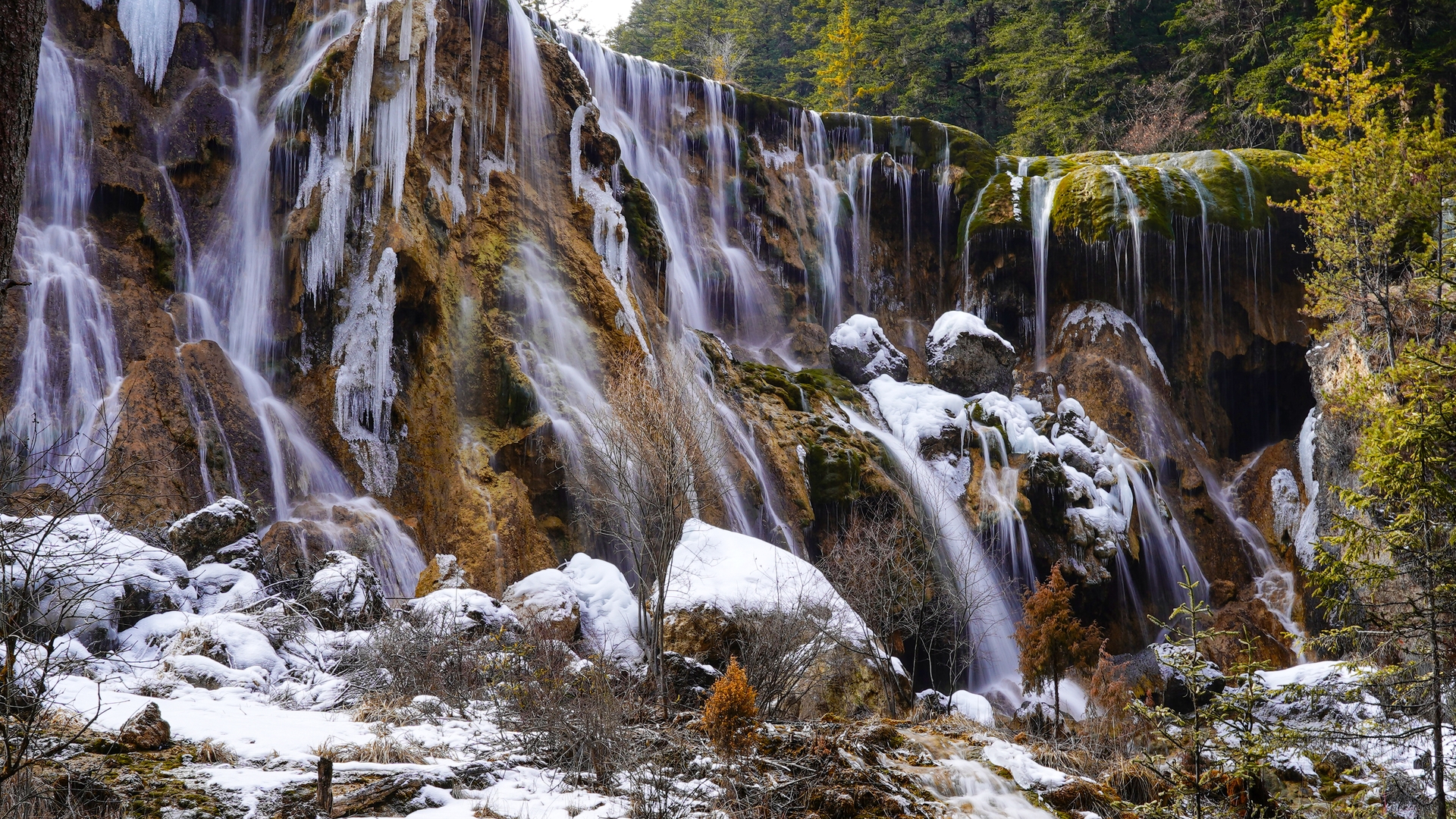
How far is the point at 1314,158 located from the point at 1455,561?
43.7ft

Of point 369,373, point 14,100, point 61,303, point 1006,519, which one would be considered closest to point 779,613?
point 14,100

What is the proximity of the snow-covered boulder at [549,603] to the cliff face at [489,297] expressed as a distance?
11.5ft

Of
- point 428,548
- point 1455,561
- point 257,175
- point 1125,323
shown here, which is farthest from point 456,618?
point 1125,323

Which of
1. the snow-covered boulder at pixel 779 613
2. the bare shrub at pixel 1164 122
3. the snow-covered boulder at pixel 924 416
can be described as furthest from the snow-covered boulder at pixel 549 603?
the bare shrub at pixel 1164 122

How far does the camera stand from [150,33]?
1888cm

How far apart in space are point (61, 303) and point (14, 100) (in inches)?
621

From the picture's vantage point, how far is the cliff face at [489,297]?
16.3m

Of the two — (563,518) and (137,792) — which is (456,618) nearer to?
(137,792)

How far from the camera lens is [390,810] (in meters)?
5.42

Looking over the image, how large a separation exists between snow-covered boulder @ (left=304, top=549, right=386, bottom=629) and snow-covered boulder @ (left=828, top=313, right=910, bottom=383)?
16.6 metres

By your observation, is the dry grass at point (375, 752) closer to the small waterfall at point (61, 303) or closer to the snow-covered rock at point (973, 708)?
the snow-covered rock at point (973, 708)

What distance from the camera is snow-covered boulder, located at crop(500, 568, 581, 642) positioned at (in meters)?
11.9

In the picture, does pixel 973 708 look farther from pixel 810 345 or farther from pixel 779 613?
pixel 810 345

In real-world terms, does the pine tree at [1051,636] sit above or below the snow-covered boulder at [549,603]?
below
